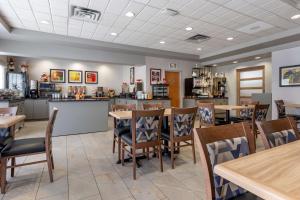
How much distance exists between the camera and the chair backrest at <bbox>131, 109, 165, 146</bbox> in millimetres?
2323

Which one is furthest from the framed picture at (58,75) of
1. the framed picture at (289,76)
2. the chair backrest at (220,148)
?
the framed picture at (289,76)

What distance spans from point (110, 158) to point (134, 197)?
1.26 meters

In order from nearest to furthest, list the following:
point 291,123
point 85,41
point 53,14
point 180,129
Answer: point 291,123
point 180,129
point 53,14
point 85,41

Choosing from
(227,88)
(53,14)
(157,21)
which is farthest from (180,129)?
(227,88)

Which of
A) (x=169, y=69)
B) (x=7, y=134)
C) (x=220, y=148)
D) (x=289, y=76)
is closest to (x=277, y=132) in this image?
(x=220, y=148)

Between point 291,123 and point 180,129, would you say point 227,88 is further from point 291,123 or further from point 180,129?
point 291,123

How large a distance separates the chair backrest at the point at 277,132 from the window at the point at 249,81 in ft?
22.5

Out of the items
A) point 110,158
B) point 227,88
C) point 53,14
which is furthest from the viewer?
point 227,88

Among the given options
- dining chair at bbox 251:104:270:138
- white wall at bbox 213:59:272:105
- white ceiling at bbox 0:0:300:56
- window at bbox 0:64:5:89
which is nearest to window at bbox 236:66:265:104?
white wall at bbox 213:59:272:105

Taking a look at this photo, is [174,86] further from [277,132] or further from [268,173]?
[268,173]

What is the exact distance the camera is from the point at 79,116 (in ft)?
16.0

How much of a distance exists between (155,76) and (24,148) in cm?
542

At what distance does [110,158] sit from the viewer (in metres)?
3.08

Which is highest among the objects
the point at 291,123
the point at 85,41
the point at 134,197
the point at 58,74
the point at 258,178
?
the point at 85,41
